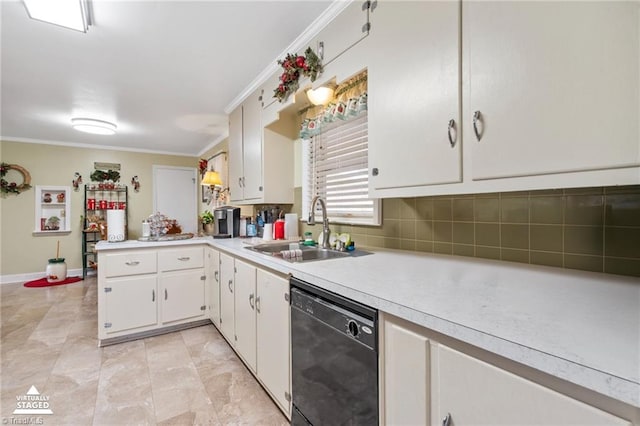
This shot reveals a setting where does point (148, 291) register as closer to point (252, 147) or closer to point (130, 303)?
point (130, 303)

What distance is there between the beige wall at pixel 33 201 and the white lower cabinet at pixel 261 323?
4.75m

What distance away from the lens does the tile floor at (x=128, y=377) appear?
166 centimetres

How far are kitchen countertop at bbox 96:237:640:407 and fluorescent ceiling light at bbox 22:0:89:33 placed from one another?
80.7 inches

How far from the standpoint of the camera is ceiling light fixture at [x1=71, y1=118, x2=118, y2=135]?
3.78 metres

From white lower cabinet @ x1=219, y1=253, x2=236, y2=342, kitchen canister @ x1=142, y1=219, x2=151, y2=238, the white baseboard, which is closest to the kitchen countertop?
white lower cabinet @ x1=219, y1=253, x2=236, y2=342

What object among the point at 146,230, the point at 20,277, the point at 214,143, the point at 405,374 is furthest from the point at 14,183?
the point at 405,374

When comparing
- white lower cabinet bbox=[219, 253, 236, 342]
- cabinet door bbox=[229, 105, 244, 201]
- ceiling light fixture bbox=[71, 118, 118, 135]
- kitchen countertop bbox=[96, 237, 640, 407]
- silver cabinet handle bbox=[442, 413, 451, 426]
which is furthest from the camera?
ceiling light fixture bbox=[71, 118, 118, 135]

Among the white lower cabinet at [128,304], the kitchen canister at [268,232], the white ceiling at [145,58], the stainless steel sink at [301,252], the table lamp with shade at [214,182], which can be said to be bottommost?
the white lower cabinet at [128,304]

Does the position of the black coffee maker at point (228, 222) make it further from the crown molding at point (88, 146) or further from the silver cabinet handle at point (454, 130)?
the crown molding at point (88, 146)

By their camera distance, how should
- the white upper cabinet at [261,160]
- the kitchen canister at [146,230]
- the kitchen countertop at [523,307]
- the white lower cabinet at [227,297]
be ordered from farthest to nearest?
Result: the kitchen canister at [146,230] < the white upper cabinet at [261,160] < the white lower cabinet at [227,297] < the kitchen countertop at [523,307]

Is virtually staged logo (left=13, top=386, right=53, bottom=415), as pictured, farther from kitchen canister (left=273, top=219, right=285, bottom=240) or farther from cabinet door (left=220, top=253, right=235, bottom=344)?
kitchen canister (left=273, top=219, right=285, bottom=240)

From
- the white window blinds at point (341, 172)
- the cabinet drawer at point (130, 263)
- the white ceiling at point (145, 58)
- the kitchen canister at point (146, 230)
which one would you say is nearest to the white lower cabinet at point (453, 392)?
the white window blinds at point (341, 172)

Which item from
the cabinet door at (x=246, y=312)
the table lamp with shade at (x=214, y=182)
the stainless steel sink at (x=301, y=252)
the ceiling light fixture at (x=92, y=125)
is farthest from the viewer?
the table lamp with shade at (x=214, y=182)

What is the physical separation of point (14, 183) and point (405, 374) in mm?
6894
